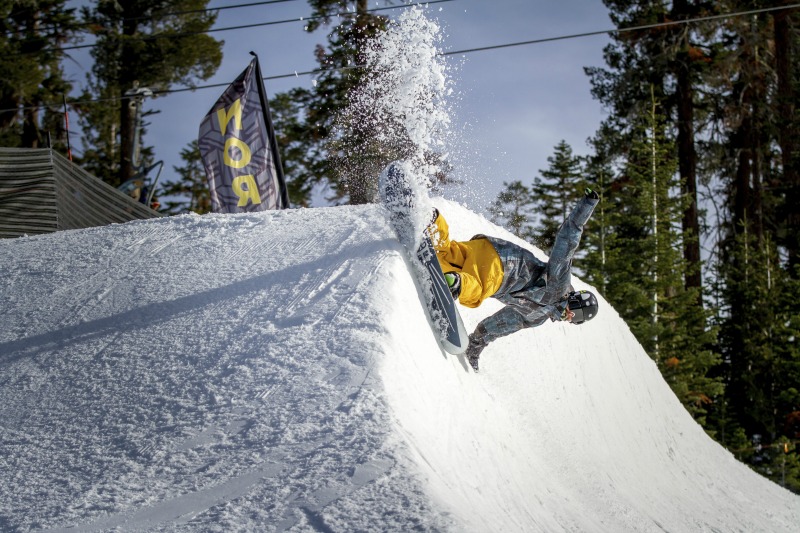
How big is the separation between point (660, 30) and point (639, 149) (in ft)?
15.8

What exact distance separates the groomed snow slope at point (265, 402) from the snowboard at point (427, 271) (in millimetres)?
148

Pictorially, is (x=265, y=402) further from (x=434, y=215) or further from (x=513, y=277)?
(x=513, y=277)

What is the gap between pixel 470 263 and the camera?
5430 millimetres

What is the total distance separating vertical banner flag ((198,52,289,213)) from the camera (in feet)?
32.0

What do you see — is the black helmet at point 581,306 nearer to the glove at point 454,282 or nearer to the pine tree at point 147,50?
the glove at point 454,282

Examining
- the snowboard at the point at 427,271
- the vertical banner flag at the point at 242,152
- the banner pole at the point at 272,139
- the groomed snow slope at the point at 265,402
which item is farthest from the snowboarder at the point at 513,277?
the banner pole at the point at 272,139

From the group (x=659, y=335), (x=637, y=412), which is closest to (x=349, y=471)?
(x=637, y=412)

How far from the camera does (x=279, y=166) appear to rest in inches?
400

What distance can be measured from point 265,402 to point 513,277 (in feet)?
7.78

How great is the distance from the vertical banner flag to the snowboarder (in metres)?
4.64

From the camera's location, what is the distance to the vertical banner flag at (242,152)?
9766 mm

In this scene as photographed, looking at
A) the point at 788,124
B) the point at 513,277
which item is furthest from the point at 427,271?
the point at 788,124

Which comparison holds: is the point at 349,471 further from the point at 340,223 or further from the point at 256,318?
the point at 340,223

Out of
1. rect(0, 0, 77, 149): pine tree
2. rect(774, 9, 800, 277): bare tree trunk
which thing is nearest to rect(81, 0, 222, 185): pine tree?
rect(0, 0, 77, 149): pine tree
